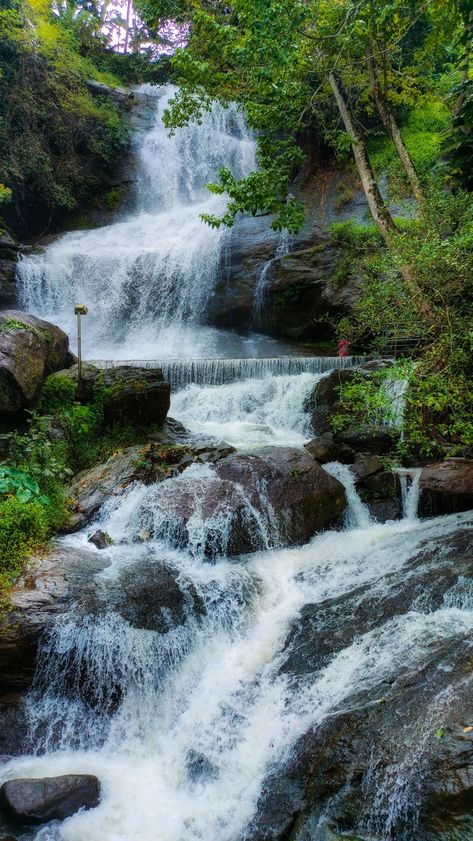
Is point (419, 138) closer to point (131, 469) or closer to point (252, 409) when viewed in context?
point (252, 409)

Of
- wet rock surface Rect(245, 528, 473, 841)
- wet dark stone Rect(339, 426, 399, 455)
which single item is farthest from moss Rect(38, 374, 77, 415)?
wet rock surface Rect(245, 528, 473, 841)

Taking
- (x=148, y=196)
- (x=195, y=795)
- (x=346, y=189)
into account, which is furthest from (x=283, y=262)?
(x=195, y=795)

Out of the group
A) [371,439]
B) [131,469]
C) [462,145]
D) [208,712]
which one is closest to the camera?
[208,712]

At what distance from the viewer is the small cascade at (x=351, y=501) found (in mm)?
7531

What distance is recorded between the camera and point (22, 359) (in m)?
8.43

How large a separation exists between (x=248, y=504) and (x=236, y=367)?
5.82 meters

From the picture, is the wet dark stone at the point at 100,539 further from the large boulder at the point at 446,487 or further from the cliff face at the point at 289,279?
the cliff face at the point at 289,279

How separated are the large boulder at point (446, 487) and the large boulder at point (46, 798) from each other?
5.48 m

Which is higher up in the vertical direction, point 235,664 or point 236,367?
point 236,367

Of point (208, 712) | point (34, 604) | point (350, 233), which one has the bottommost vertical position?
point (208, 712)

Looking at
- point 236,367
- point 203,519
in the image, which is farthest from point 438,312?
point 236,367

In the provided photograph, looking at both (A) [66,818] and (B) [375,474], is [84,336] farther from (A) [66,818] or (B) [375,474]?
(A) [66,818]

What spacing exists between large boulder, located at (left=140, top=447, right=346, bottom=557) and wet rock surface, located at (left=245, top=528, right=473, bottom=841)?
2228 mm

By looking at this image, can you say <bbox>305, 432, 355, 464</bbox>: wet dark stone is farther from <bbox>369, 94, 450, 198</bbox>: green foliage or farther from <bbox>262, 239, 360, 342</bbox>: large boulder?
<bbox>369, 94, 450, 198</bbox>: green foliage
